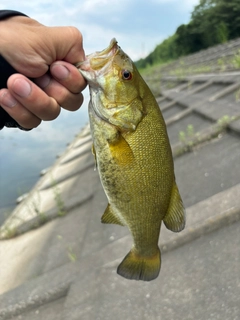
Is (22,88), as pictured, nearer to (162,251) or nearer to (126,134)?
(126,134)

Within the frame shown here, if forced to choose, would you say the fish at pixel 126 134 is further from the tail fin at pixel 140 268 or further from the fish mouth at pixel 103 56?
the tail fin at pixel 140 268

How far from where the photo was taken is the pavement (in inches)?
122

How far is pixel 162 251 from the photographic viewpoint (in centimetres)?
370

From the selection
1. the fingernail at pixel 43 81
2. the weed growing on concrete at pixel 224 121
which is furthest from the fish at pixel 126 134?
the weed growing on concrete at pixel 224 121

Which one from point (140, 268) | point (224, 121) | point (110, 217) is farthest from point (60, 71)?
point (224, 121)

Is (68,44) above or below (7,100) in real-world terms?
above

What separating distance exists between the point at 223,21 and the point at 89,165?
27.3 m

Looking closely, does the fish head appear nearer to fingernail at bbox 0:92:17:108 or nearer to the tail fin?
fingernail at bbox 0:92:17:108

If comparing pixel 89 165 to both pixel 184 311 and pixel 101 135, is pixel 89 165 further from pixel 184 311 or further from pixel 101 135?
pixel 101 135

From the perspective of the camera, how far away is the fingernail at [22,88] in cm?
180

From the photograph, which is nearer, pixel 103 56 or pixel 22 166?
pixel 103 56

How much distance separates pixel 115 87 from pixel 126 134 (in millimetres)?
231

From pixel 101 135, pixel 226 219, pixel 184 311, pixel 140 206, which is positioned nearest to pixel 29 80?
pixel 101 135

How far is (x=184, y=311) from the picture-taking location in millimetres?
2932
